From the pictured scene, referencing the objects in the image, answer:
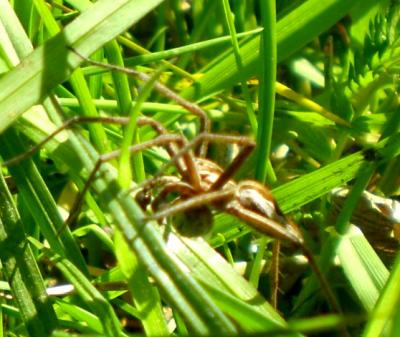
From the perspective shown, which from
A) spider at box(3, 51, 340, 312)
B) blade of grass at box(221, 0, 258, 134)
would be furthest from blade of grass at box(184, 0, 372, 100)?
spider at box(3, 51, 340, 312)

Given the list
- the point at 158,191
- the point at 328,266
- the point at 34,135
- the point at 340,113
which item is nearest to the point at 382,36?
the point at 340,113

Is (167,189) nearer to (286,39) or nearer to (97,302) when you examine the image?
(97,302)

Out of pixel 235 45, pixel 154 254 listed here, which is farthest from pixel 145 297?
pixel 235 45

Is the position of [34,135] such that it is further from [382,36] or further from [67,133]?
[382,36]

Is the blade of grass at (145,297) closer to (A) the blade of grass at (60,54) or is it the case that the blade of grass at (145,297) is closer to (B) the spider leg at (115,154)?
(B) the spider leg at (115,154)

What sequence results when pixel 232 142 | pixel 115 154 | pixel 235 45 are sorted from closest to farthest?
pixel 115 154
pixel 232 142
pixel 235 45

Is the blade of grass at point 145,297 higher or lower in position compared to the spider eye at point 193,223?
lower

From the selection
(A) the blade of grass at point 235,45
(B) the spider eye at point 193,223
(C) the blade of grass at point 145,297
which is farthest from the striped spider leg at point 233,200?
(A) the blade of grass at point 235,45

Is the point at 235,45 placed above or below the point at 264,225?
above

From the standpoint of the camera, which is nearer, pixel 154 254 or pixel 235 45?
pixel 154 254
